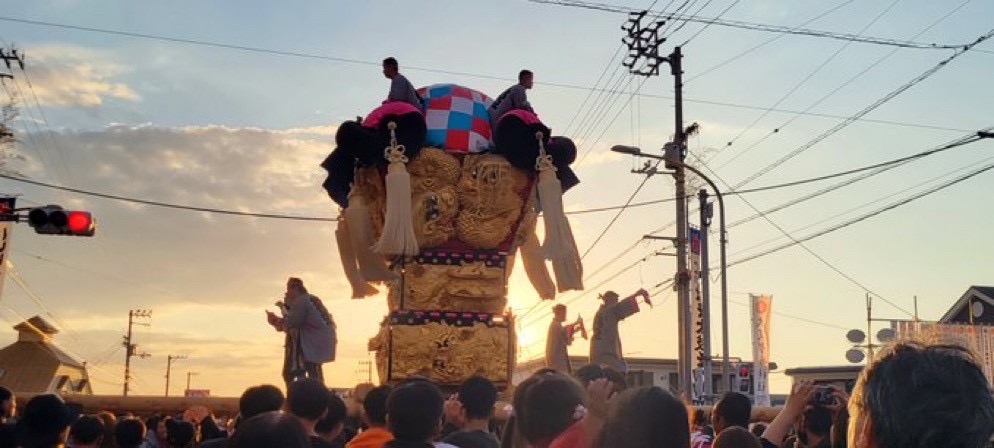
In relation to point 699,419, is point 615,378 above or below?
above

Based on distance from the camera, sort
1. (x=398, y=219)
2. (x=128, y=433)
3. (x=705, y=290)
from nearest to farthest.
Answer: (x=128, y=433), (x=398, y=219), (x=705, y=290)

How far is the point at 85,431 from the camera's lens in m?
6.02

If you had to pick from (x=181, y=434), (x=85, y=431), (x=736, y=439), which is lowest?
(x=181, y=434)

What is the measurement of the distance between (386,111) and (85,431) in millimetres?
5268

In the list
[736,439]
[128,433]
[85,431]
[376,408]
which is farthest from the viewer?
[128,433]

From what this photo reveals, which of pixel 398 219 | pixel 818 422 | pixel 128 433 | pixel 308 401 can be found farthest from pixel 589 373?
pixel 398 219

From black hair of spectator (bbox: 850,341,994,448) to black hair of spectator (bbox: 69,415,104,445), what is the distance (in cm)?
500

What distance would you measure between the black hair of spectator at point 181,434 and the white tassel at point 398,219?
122 inches

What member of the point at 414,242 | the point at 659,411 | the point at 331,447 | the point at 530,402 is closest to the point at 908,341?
the point at 659,411

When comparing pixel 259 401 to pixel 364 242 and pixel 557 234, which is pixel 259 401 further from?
pixel 557 234

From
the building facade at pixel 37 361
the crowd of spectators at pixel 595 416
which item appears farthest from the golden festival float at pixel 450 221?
the building facade at pixel 37 361

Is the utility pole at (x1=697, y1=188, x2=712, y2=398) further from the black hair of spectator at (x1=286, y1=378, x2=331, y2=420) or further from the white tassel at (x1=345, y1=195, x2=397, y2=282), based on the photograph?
the black hair of spectator at (x1=286, y1=378, x2=331, y2=420)

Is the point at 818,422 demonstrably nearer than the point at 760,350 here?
Yes

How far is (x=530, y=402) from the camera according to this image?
4359 mm
